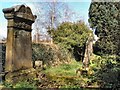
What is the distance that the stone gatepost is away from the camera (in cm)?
968

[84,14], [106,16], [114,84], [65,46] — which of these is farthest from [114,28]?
[84,14]

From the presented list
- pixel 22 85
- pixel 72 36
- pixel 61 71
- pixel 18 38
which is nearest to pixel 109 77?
pixel 22 85

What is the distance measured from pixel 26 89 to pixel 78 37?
39.7 feet

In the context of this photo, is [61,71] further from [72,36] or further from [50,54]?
[72,36]

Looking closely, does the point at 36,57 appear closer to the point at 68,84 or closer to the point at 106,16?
the point at 68,84

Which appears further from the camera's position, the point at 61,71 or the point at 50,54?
the point at 50,54

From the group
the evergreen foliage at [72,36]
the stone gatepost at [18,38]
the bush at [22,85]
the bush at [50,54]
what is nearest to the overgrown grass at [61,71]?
the stone gatepost at [18,38]

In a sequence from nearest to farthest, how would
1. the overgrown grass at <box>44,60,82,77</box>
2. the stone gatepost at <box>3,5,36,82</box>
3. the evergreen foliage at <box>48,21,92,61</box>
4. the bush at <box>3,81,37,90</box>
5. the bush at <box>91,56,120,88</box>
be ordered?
the bush at <box>91,56,120,88</box>, the bush at <box>3,81,37,90</box>, the stone gatepost at <box>3,5,36,82</box>, the overgrown grass at <box>44,60,82,77</box>, the evergreen foliage at <box>48,21,92,61</box>

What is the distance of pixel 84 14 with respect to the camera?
2916cm

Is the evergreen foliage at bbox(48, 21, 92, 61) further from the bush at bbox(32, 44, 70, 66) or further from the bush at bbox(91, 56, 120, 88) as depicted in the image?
the bush at bbox(91, 56, 120, 88)

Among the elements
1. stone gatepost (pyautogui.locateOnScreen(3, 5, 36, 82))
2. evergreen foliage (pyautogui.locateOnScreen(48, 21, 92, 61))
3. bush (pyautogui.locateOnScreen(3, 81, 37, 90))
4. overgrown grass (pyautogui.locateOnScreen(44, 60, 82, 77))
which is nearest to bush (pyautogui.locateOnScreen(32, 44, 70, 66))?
evergreen foliage (pyautogui.locateOnScreen(48, 21, 92, 61))

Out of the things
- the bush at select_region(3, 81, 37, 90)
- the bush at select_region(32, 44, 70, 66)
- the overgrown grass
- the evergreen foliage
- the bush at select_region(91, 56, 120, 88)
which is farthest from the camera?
the evergreen foliage

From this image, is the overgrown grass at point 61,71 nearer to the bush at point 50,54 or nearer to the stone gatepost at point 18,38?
the stone gatepost at point 18,38

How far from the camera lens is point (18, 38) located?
10148mm
